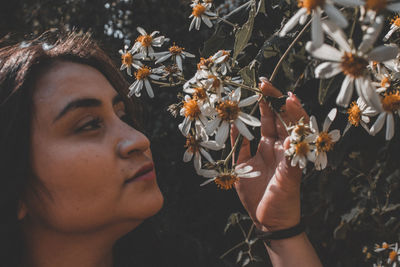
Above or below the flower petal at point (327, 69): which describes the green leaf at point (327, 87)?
below

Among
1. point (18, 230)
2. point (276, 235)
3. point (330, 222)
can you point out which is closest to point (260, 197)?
point (276, 235)

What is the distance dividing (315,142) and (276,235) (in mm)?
308

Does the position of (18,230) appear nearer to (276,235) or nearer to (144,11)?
(276,235)

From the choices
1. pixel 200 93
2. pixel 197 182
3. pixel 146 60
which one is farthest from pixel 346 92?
pixel 197 182

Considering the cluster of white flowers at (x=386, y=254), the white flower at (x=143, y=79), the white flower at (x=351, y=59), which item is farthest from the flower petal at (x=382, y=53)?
the cluster of white flowers at (x=386, y=254)

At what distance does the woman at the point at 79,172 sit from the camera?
0.79m

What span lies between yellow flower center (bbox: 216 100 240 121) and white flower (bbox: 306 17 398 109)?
220mm

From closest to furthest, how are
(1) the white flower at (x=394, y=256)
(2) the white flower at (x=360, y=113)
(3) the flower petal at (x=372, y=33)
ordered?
(3) the flower petal at (x=372, y=33) → (2) the white flower at (x=360, y=113) → (1) the white flower at (x=394, y=256)

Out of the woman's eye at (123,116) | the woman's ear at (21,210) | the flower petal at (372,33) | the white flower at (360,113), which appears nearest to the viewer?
the flower petal at (372,33)

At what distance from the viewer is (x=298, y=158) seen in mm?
668

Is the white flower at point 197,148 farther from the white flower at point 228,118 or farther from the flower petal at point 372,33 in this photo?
the flower petal at point 372,33

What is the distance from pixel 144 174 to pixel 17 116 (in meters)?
0.32

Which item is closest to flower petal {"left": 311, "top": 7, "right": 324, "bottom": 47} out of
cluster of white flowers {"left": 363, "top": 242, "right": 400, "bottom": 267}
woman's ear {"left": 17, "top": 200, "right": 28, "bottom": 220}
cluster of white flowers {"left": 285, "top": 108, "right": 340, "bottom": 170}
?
cluster of white flowers {"left": 285, "top": 108, "right": 340, "bottom": 170}

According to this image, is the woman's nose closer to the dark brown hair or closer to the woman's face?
the woman's face
